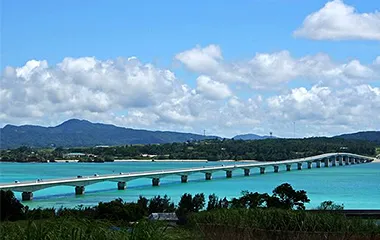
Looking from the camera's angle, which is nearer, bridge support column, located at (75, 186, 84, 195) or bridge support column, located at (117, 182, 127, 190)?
bridge support column, located at (75, 186, 84, 195)

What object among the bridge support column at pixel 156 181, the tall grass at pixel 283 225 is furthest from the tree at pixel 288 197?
the bridge support column at pixel 156 181

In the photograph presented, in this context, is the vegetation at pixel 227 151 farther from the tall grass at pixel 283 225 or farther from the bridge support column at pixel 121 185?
the tall grass at pixel 283 225

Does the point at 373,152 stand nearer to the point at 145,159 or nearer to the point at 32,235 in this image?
the point at 145,159

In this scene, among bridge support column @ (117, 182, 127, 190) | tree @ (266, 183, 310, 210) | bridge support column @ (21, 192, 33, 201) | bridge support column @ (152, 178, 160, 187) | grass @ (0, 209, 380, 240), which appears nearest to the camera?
grass @ (0, 209, 380, 240)

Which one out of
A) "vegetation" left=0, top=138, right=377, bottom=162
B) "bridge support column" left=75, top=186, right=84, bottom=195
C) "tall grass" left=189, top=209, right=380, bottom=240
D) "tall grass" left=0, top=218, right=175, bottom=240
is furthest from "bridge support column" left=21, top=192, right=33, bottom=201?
"vegetation" left=0, top=138, right=377, bottom=162

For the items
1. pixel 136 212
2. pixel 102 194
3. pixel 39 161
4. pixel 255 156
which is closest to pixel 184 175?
pixel 102 194

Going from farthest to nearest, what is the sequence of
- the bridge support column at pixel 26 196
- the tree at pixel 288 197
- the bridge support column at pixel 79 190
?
1. the bridge support column at pixel 79 190
2. the bridge support column at pixel 26 196
3. the tree at pixel 288 197

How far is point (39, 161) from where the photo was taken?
176125 millimetres

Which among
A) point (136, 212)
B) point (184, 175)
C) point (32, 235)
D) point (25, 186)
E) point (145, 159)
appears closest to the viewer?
point (32, 235)

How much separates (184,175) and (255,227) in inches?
3042

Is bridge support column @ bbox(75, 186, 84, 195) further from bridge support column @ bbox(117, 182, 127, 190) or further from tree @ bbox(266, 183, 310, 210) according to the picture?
tree @ bbox(266, 183, 310, 210)

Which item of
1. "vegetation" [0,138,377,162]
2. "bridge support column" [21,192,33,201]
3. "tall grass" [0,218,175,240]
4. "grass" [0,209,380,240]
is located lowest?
"bridge support column" [21,192,33,201]

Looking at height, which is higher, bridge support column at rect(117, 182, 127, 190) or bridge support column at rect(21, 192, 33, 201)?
bridge support column at rect(117, 182, 127, 190)

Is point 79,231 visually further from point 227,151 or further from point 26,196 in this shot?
point 227,151
